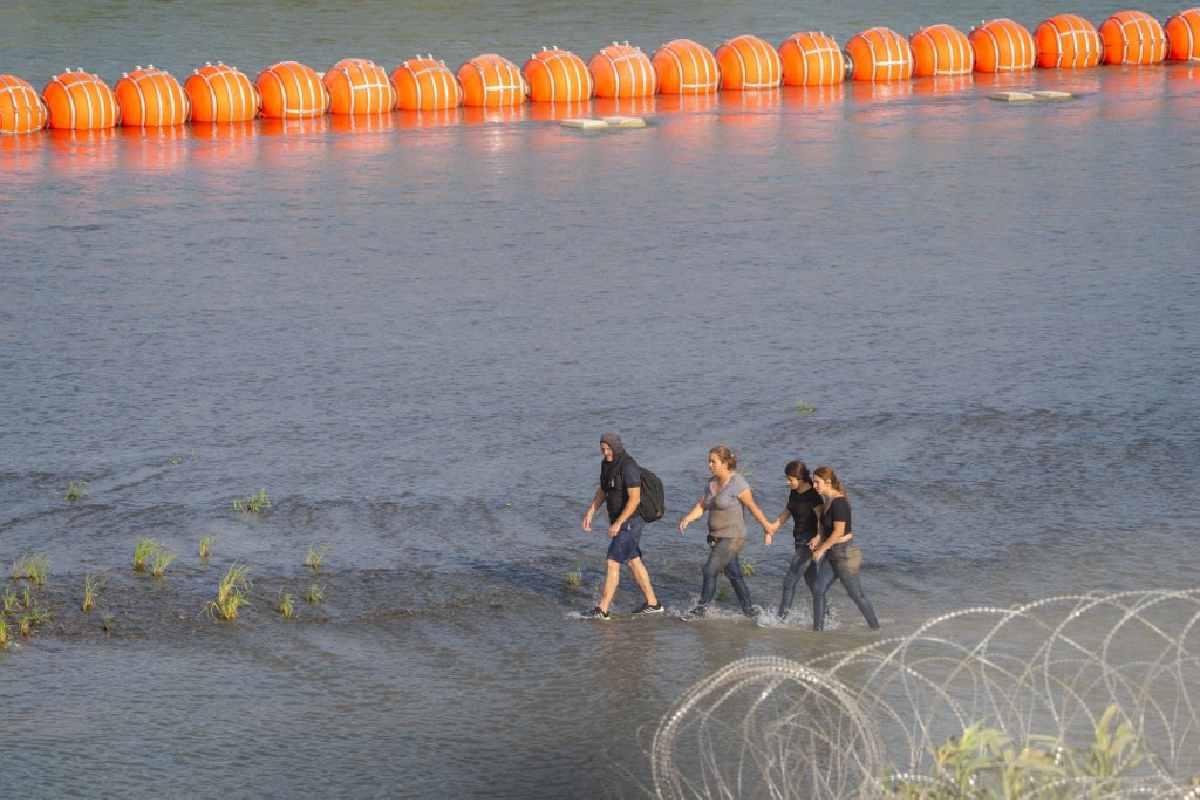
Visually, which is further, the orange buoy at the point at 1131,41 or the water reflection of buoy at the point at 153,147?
the orange buoy at the point at 1131,41

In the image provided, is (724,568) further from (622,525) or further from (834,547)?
(834,547)

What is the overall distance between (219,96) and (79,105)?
3.01m

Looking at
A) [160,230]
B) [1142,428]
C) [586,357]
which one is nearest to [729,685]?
[1142,428]

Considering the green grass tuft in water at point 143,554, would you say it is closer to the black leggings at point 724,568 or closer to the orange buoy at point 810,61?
the black leggings at point 724,568

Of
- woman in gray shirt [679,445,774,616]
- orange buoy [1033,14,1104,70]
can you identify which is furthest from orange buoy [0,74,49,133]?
woman in gray shirt [679,445,774,616]

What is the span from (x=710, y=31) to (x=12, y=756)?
56888mm

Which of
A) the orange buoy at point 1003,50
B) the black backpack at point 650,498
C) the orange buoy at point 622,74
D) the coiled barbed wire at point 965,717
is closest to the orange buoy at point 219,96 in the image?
the orange buoy at point 622,74

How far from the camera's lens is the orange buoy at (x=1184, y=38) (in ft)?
168

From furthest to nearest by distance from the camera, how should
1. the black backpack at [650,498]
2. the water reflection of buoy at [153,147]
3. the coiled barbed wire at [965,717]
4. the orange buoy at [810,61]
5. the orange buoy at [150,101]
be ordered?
the orange buoy at [810,61]
the orange buoy at [150,101]
the water reflection of buoy at [153,147]
the black backpack at [650,498]
the coiled barbed wire at [965,717]

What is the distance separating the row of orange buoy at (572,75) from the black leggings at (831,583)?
30635 millimetres

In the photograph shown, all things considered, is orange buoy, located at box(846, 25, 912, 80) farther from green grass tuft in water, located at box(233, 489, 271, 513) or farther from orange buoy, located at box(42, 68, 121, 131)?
green grass tuft in water, located at box(233, 489, 271, 513)

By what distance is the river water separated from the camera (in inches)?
476

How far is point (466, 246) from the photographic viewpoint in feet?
92.4

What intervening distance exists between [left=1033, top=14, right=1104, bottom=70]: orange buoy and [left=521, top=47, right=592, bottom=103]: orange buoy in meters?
13.1
